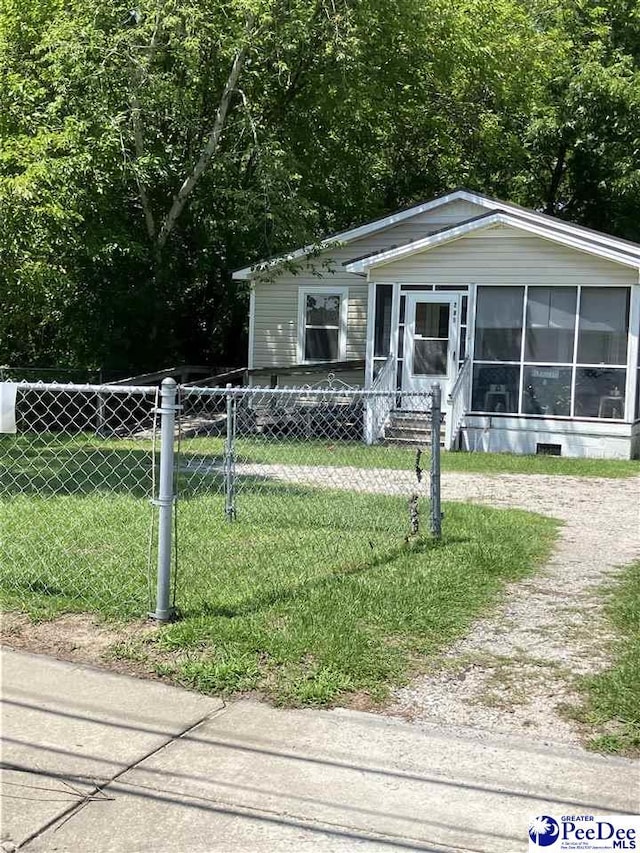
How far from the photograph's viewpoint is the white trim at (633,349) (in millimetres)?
15352

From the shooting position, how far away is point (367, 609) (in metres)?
5.44

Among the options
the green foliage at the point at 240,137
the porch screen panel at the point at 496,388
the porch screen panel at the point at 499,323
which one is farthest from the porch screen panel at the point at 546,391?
the green foliage at the point at 240,137

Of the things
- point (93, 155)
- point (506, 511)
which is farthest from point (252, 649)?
point (93, 155)

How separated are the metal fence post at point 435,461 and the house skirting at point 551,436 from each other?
885 centimetres

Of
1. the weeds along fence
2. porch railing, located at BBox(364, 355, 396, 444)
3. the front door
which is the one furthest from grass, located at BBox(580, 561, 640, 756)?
the front door

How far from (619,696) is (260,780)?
6.06 feet

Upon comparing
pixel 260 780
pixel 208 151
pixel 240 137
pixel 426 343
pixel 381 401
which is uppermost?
pixel 240 137

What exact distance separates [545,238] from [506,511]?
773 centimetres

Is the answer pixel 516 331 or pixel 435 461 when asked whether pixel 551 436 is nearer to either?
pixel 516 331

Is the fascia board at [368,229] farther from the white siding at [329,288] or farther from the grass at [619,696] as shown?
the grass at [619,696]

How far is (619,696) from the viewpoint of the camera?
429 centimetres

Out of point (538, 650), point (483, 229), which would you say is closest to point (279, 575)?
point (538, 650)

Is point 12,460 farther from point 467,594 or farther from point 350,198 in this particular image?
point 350,198

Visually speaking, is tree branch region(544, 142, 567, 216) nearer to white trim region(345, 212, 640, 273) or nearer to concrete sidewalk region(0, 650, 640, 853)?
white trim region(345, 212, 640, 273)
